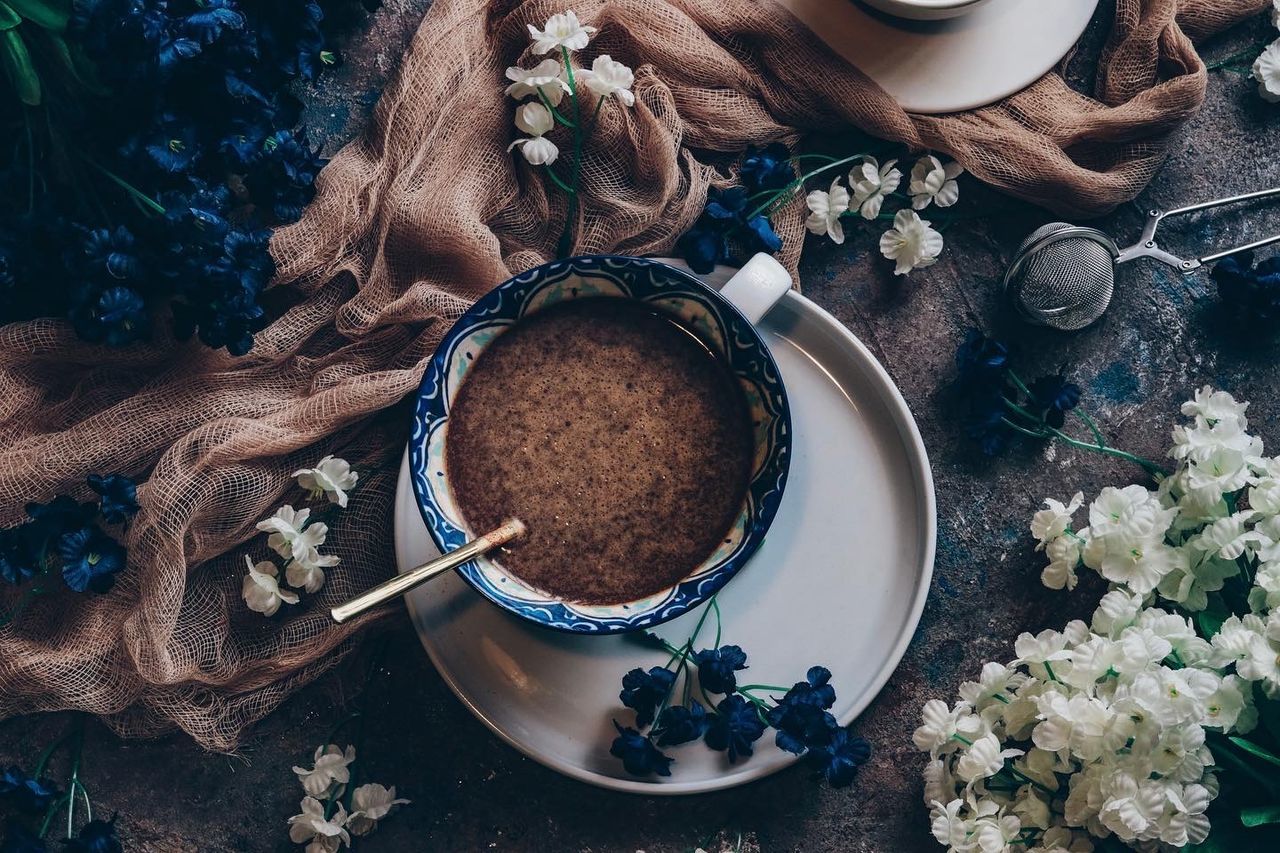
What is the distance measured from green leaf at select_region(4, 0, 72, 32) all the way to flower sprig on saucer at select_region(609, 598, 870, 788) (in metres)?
1.01

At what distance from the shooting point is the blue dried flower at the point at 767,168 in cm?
146

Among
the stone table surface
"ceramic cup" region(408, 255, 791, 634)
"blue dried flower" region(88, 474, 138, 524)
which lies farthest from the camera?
the stone table surface

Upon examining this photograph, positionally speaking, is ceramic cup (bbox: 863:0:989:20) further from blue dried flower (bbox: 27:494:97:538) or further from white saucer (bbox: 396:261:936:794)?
blue dried flower (bbox: 27:494:97:538)

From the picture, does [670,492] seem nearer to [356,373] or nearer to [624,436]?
[624,436]

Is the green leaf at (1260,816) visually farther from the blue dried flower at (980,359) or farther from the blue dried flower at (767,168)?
the blue dried flower at (767,168)

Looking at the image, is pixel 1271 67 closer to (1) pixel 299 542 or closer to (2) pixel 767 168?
(2) pixel 767 168

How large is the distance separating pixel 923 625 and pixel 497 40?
999 mm

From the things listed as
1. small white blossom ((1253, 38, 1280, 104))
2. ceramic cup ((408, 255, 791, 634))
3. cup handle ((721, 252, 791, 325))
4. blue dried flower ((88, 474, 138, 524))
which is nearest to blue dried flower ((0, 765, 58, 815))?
blue dried flower ((88, 474, 138, 524))

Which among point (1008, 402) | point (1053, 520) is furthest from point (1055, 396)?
point (1053, 520)

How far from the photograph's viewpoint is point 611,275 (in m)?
1.33

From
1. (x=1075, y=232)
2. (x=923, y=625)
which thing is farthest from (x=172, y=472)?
(x=1075, y=232)

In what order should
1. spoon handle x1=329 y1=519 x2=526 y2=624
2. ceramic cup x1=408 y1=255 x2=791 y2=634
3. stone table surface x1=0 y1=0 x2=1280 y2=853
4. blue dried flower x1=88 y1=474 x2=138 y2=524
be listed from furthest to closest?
stone table surface x1=0 y1=0 x2=1280 y2=853 → blue dried flower x1=88 y1=474 x2=138 y2=524 → ceramic cup x1=408 y1=255 x2=791 y2=634 → spoon handle x1=329 y1=519 x2=526 y2=624

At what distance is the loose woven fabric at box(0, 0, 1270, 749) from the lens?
55.7 inches

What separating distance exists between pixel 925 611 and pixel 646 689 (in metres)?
0.43
